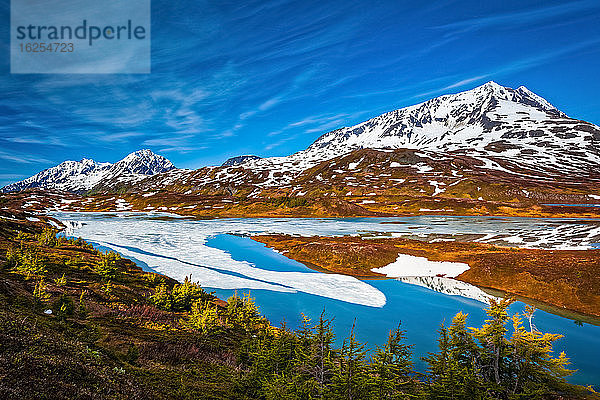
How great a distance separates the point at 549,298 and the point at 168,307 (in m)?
44.2

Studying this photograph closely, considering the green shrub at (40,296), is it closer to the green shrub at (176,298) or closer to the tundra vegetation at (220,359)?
the tundra vegetation at (220,359)

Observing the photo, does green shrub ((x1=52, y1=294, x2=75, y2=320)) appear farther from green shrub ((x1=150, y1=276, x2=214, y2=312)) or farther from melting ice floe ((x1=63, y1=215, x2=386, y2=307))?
melting ice floe ((x1=63, y1=215, x2=386, y2=307))

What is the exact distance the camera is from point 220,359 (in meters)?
18.7

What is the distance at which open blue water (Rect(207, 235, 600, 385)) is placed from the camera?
86.0ft

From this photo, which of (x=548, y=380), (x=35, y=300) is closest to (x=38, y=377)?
(x=35, y=300)

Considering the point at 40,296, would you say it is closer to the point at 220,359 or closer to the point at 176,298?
the point at 176,298

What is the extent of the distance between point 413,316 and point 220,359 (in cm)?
2351

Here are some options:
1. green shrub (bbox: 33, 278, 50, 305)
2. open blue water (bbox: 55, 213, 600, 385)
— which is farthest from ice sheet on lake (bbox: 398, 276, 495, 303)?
green shrub (bbox: 33, 278, 50, 305)

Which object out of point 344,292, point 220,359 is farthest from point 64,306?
point 344,292

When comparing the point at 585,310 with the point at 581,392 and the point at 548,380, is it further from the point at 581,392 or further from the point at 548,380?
the point at 548,380

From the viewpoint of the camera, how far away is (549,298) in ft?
120

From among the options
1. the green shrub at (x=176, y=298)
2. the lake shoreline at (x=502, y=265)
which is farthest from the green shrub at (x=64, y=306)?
the lake shoreline at (x=502, y=265)

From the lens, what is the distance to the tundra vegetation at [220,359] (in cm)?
931

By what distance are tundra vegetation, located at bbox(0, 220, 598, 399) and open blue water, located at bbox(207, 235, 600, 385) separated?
638 centimetres
